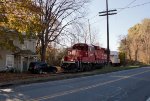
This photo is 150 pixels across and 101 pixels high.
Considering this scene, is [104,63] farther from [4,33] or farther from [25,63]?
[4,33]

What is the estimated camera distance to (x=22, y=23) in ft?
95.3

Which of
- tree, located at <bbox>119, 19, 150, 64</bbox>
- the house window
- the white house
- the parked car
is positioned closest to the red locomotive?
the parked car

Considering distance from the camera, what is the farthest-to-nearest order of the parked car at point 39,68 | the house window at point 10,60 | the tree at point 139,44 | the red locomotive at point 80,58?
the tree at point 139,44, the red locomotive at point 80,58, the house window at point 10,60, the parked car at point 39,68

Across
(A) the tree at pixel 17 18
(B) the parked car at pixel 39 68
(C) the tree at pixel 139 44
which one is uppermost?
(C) the tree at pixel 139 44

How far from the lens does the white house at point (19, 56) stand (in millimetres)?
45406

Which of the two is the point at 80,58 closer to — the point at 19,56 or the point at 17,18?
the point at 19,56

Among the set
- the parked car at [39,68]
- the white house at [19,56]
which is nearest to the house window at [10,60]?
the white house at [19,56]

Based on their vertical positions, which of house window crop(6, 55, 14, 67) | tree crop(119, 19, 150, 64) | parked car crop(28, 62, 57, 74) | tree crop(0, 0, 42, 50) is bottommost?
parked car crop(28, 62, 57, 74)

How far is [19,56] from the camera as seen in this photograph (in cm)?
4878

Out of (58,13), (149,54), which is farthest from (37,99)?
(149,54)

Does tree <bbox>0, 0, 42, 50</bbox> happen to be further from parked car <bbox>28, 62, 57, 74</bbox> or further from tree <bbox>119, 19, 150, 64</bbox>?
tree <bbox>119, 19, 150, 64</bbox>

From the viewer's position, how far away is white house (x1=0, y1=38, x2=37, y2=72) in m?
45.4

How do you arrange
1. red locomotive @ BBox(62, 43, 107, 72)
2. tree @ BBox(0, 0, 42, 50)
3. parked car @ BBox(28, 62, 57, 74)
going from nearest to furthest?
1. tree @ BBox(0, 0, 42, 50)
2. parked car @ BBox(28, 62, 57, 74)
3. red locomotive @ BBox(62, 43, 107, 72)

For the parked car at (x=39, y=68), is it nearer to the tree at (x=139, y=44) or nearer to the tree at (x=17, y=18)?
the tree at (x=17, y=18)
